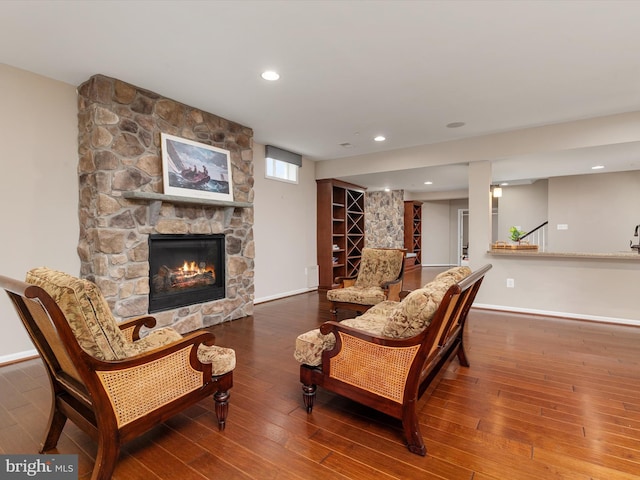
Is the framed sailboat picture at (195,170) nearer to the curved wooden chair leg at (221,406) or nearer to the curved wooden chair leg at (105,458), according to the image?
the curved wooden chair leg at (221,406)

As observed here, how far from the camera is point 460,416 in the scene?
207 cm

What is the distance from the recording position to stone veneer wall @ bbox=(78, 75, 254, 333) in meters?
3.07

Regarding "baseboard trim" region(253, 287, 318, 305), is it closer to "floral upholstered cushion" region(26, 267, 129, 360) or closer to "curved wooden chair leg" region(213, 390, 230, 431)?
"curved wooden chair leg" region(213, 390, 230, 431)

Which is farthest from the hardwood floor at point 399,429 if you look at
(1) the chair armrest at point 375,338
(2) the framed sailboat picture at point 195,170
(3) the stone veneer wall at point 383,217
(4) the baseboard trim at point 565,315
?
(3) the stone veneer wall at point 383,217

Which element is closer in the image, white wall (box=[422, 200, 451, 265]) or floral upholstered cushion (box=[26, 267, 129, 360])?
floral upholstered cushion (box=[26, 267, 129, 360])

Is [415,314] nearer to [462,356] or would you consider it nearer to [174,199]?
[462,356]

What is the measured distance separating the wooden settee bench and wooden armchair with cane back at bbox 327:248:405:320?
187 centimetres

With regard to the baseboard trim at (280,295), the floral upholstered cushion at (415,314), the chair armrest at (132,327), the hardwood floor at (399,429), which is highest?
the floral upholstered cushion at (415,314)

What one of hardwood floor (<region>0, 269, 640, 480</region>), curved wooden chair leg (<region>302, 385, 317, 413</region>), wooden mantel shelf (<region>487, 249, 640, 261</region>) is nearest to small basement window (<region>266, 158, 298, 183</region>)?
hardwood floor (<region>0, 269, 640, 480</region>)

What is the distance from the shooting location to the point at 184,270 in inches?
154

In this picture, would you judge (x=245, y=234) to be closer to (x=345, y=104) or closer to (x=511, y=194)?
(x=345, y=104)

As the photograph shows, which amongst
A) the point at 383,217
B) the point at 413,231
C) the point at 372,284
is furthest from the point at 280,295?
the point at 413,231

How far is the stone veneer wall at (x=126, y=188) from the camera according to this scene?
3.07 m

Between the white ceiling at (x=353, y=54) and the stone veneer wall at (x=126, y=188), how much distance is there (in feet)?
0.71
